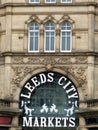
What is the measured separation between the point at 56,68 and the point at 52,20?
3.41 metres

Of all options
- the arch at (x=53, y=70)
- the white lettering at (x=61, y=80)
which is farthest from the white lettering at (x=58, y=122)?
the white lettering at (x=61, y=80)

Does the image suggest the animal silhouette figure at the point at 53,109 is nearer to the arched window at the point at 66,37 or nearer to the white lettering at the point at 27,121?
the white lettering at the point at 27,121

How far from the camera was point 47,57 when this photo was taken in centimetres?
4516

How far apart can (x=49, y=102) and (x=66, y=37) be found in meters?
4.68

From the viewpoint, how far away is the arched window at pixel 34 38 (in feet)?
150

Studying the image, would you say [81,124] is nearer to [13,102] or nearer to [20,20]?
[13,102]

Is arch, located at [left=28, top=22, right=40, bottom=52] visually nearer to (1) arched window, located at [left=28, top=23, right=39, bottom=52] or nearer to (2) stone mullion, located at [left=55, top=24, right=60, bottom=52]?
(1) arched window, located at [left=28, top=23, right=39, bottom=52]

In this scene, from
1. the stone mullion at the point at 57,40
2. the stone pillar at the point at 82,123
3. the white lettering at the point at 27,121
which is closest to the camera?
the stone pillar at the point at 82,123

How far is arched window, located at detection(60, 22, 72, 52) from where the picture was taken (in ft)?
149

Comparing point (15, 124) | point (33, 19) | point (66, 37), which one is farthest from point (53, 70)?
point (15, 124)

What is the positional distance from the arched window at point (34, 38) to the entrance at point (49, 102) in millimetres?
2002

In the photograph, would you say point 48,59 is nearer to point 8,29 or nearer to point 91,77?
point 91,77

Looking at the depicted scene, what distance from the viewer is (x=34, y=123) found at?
146 ft

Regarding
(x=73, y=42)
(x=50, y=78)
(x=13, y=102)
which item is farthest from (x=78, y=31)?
(x=13, y=102)
